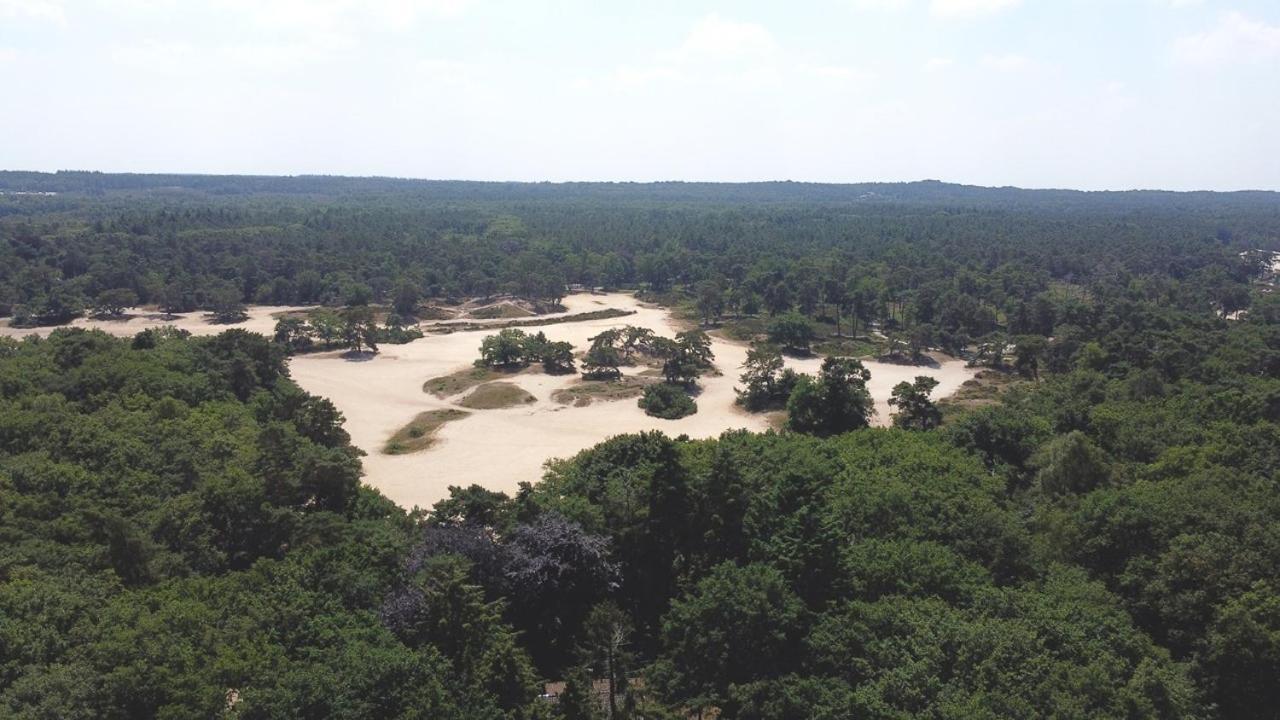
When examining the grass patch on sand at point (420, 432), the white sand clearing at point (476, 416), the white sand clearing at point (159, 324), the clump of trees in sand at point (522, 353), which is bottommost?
the grass patch on sand at point (420, 432)

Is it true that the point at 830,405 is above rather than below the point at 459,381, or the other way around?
above

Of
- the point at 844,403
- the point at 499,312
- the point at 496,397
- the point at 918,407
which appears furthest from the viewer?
the point at 499,312

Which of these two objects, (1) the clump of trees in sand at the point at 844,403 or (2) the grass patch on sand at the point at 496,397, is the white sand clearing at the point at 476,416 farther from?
(1) the clump of trees in sand at the point at 844,403

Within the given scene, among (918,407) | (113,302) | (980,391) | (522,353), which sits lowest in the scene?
(980,391)

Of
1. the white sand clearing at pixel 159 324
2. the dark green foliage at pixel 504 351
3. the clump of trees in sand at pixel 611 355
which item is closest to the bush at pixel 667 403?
the clump of trees in sand at pixel 611 355

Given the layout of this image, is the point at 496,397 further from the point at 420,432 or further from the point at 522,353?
Answer: the point at 522,353

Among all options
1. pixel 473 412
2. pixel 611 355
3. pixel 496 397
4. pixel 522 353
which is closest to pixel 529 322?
pixel 522 353

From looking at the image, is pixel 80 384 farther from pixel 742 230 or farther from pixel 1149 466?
pixel 742 230

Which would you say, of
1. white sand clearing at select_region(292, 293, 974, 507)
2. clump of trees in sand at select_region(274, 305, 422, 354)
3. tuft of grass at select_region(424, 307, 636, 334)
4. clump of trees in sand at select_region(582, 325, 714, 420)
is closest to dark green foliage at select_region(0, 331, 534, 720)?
white sand clearing at select_region(292, 293, 974, 507)
